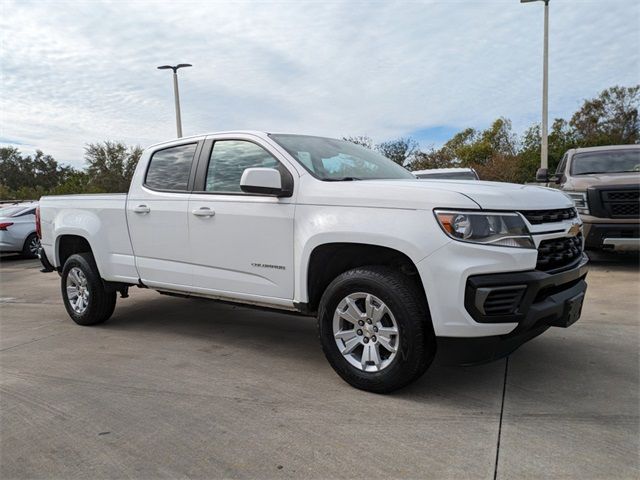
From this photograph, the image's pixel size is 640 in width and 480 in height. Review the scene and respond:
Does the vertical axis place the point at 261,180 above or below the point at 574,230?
above

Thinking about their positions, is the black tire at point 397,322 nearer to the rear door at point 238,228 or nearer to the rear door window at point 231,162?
the rear door at point 238,228

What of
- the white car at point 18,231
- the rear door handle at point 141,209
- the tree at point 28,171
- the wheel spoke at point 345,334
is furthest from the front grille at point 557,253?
the tree at point 28,171

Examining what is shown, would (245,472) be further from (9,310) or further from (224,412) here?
(9,310)

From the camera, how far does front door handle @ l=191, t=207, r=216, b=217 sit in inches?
172

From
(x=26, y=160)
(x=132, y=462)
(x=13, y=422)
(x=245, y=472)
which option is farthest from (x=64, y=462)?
(x=26, y=160)

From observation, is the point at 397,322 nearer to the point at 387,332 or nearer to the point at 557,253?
the point at 387,332

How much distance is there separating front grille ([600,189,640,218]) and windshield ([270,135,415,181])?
471cm

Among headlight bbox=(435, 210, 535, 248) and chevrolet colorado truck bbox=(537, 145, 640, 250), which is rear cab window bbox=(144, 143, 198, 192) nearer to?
headlight bbox=(435, 210, 535, 248)

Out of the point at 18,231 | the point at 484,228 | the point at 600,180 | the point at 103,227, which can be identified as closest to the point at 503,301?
the point at 484,228

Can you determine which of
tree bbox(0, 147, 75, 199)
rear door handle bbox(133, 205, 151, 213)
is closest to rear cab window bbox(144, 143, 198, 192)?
rear door handle bbox(133, 205, 151, 213)

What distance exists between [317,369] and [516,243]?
1828mm

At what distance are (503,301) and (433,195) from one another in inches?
29.6

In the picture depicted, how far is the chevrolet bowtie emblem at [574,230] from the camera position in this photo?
11.9 ft

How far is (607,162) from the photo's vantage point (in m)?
8.97
